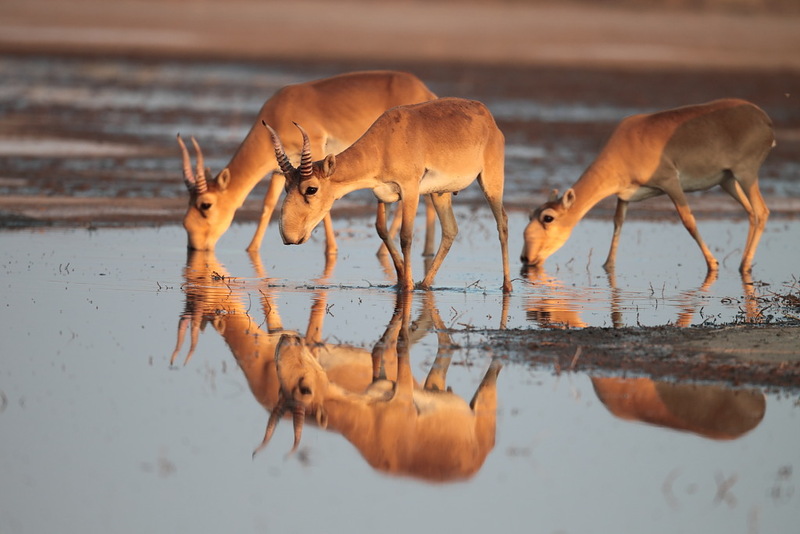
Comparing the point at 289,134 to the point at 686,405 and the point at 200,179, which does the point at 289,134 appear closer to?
the point at 200,179

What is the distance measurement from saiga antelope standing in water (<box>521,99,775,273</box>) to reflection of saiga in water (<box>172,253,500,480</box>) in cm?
354

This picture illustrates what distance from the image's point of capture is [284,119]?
16.7 m

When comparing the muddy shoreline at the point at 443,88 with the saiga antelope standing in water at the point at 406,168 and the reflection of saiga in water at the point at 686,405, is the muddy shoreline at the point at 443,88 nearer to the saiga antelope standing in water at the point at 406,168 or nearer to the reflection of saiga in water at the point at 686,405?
the reflection of saiga in water at the point at 686,405

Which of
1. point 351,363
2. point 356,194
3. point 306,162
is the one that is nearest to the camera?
point 351,363

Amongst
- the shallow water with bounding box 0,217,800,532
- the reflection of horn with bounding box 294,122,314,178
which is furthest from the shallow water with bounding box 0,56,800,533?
the reflection of horn with bounding box 294,122,314,178

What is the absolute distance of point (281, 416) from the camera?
9.21 metres

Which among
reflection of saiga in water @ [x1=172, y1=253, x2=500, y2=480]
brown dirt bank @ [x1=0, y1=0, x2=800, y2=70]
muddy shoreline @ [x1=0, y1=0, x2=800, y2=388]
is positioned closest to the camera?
reflection of saiga in water @ [x1=172, y1=253, x2=500, y2=480]

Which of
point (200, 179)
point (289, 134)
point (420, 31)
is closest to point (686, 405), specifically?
point (289, 134)

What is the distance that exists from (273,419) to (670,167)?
879 cm

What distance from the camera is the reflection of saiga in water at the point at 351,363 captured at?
876 cm

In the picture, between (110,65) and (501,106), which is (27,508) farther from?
(110,65)

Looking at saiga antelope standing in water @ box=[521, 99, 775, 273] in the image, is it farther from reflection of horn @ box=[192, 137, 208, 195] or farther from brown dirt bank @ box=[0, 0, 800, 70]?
brown dirt bank @ box=[0, 0, 800, 70]

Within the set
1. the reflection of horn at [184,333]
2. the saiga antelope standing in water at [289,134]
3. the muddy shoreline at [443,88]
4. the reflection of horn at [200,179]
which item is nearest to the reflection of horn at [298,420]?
the reflection of horn at [184,333]

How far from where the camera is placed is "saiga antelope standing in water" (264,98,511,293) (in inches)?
512
